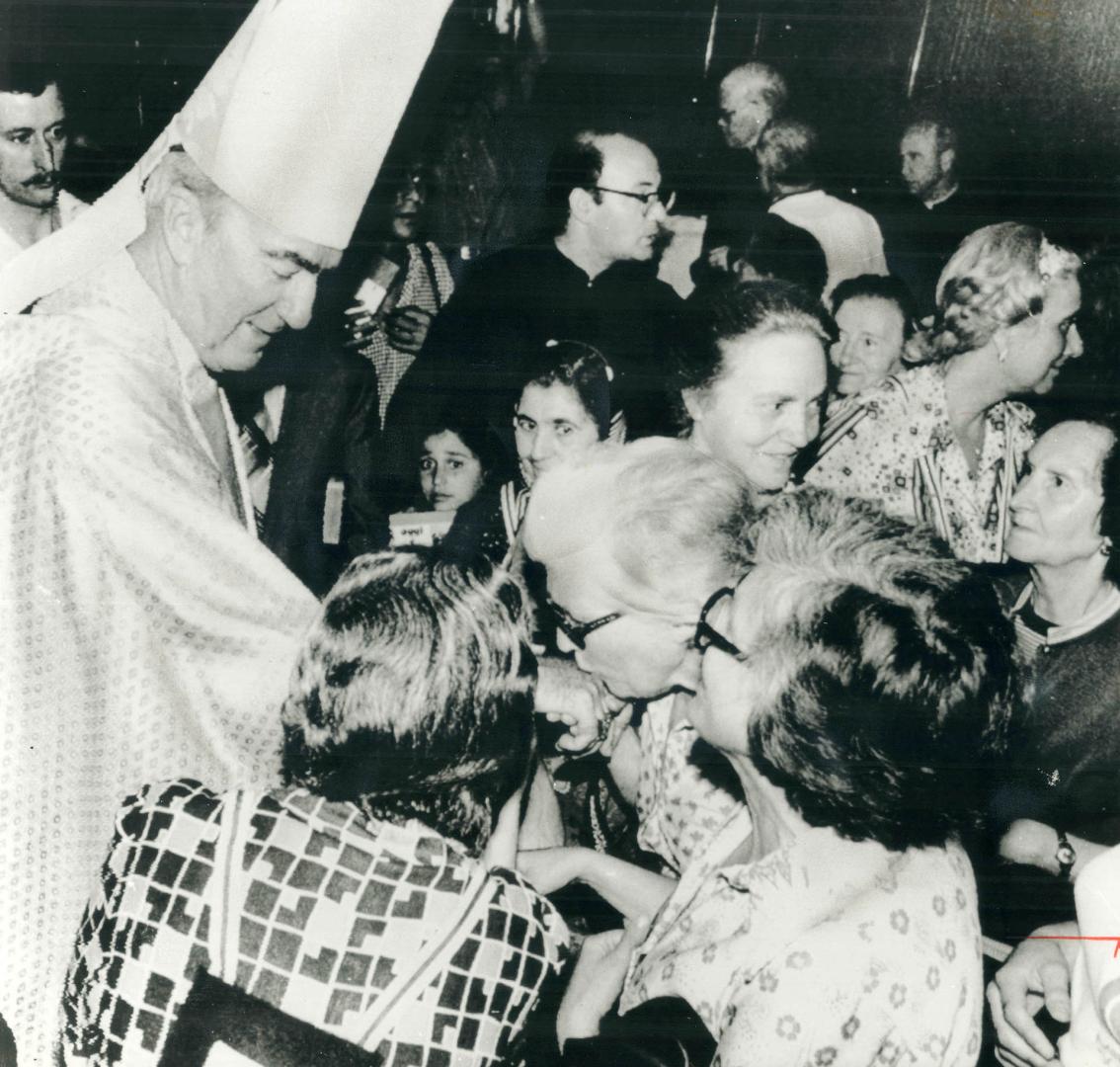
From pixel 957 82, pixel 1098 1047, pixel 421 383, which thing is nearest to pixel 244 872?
pixel 421 383

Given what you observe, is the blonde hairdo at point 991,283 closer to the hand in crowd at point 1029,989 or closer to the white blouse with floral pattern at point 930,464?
the white blouse with floral pattern at point 930,464

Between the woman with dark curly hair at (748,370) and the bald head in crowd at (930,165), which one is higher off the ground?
the bald head in crowd at (930,165)

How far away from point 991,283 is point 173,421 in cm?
128

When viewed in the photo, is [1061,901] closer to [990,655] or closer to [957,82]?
[990,655]

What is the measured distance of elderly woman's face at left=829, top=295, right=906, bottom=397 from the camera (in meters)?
1.71

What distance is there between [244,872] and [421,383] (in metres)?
0.77

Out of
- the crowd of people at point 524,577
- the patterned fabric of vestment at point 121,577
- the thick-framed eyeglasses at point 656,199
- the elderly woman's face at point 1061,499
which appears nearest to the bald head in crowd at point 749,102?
the crowd of people at point 524,577

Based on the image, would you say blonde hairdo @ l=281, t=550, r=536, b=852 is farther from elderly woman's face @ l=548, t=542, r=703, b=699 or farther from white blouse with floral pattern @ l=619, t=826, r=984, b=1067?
white blouse with floral pattern @ l=619, t=826, r=984, b=1067

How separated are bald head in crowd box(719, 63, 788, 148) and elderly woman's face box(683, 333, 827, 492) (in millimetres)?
302

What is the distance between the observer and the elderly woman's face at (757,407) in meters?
1.70

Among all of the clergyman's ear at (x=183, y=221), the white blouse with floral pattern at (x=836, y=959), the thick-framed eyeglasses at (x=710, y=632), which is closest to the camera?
the white blouse with floral pattern at (x=836, y=959)

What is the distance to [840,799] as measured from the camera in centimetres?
158

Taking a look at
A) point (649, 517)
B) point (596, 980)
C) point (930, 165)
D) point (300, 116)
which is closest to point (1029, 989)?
point (596, 980)

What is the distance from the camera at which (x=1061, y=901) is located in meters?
1.73
